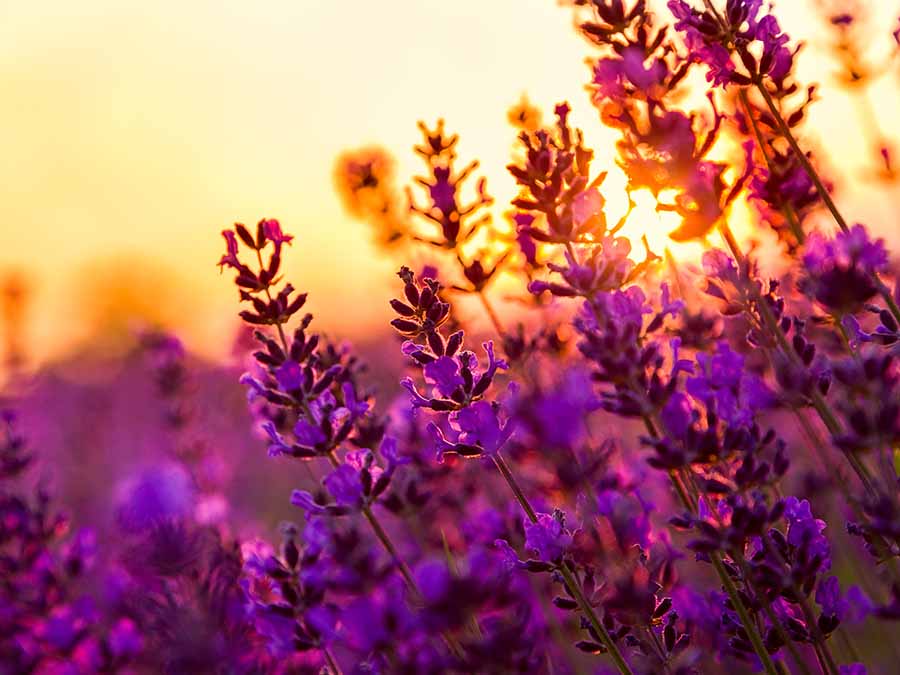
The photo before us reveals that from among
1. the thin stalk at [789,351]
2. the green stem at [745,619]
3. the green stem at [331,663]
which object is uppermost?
the thin stalk at [789,351]

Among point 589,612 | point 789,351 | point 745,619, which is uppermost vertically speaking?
point 789,351

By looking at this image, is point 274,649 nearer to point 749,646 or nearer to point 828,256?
point 749,646

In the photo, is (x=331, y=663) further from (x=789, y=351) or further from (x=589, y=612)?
(x=789, y=351)

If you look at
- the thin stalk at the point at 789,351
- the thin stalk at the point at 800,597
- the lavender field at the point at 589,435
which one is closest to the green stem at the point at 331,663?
the lavender field at the point at 589,435

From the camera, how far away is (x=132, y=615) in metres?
4.07

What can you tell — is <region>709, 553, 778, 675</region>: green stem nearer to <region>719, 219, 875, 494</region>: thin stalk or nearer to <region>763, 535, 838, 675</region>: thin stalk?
<region>763, 535, 838, 675</region>: thin stalk

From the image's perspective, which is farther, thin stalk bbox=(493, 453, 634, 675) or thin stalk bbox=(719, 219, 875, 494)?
thin stalk bbox=(719, 219, 875, 494)

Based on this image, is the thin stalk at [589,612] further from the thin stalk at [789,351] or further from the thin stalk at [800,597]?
the thin stalk at [789,351]

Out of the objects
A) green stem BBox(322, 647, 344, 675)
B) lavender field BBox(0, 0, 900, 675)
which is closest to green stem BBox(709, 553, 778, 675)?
lavender field BBox(0, 0, 900, 675)

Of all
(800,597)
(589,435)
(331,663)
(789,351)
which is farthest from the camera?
(589,435)

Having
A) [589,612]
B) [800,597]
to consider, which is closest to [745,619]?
[800,597]

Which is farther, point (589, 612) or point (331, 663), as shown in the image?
point (331, 663)

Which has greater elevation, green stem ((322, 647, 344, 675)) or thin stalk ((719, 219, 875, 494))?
thin stalk ((719, 219, 875, 494))

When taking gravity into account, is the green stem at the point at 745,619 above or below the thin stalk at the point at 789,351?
below
